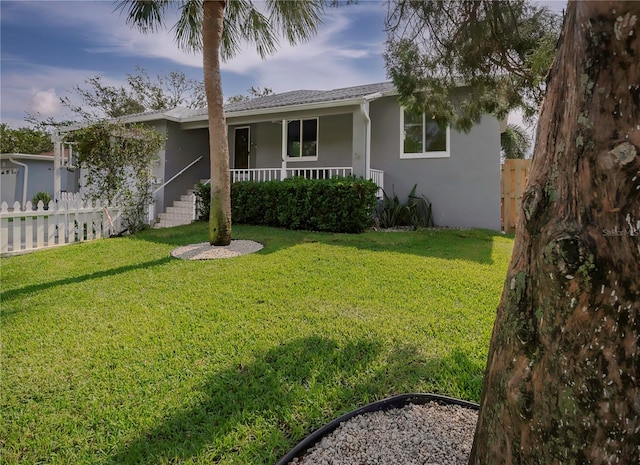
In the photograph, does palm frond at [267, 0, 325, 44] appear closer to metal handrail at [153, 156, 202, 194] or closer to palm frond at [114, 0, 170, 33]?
palm frond at [114, 0, 170, 33]

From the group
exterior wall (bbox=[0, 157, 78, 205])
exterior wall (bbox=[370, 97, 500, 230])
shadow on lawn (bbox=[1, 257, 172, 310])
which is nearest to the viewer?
shadow on lawn (bbox=[1, 257, 172, 310])

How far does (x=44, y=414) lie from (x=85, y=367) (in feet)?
1.76

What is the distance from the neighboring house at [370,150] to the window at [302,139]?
3cm

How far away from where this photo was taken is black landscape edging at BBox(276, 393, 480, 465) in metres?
1.93

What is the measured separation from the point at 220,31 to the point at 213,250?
163 inches

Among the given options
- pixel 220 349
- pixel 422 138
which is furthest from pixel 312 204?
pixel 220 349

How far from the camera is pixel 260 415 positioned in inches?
88.3

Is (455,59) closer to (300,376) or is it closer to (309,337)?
(309,337)

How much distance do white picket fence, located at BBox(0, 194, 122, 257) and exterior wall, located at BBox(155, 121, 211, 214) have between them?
3.43 metres

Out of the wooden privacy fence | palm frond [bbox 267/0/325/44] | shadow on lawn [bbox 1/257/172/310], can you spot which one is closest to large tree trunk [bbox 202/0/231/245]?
shadow on lawn [bbox 1/257/172/310]

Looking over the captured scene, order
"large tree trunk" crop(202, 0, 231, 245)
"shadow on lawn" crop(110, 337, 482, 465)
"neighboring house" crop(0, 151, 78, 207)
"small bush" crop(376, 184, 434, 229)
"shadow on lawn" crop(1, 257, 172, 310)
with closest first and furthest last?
1. "shadow on lawn" crop(110, 337, 482, 465)
2. "shadow on lawn" crop(1, 257, 172, 310)
3. "large tree trunk" crop(202, 0, 231, 245)
4. "small bush" crop(376, 184, 434, 229)
5. "neighboring house" crop(0, 151, 78, 207)

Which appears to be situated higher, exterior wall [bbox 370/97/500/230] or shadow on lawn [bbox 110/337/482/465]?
exterior wall [bbox 370/97/500/230]

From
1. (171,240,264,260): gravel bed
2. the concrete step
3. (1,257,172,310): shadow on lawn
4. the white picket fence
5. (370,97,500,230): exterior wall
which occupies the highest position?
(370,97,500,230): exterior wall

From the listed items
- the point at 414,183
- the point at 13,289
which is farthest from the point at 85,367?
the point at 414,183
